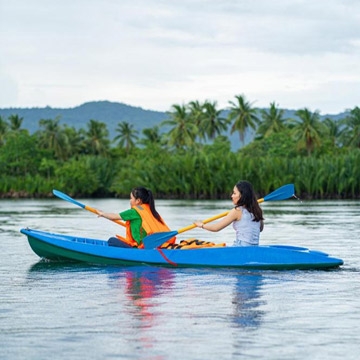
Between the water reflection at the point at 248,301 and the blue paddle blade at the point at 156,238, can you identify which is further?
the blue paddle blade at the point at 156,238

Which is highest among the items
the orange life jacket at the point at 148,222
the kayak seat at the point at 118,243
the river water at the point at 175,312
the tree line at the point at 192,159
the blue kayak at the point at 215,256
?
the tree line at the point at 192,159

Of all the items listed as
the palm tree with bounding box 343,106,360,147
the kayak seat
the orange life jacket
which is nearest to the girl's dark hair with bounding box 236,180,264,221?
the orange life jacket

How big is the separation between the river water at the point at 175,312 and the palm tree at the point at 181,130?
2990 inches

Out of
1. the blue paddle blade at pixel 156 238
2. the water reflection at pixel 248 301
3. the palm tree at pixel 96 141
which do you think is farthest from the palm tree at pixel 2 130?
the water reflection at pixel 248 301

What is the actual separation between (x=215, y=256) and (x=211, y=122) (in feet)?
288

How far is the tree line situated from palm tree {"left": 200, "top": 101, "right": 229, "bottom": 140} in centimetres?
10

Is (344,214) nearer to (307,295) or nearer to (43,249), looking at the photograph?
(43,249)

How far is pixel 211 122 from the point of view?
10100 centimetres

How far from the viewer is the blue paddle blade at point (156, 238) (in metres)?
13.9

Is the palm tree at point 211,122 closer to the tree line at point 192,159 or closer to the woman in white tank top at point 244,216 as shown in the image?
the tree line at point 192,159

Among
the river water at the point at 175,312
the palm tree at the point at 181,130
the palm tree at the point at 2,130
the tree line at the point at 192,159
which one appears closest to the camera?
the river water at the point at 175,312

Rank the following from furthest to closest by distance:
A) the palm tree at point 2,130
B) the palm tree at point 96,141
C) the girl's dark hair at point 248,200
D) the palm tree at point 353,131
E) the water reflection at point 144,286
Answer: the palm tree at point 2,130
the palm tree at point 96,141
the palm tree at point 353,131
the girl's dark hair at point 248,200
the water reflection at point 144,286

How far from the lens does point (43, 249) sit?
1522 cm

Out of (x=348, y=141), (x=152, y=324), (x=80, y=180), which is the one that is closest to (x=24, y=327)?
(x=152, y=324)
